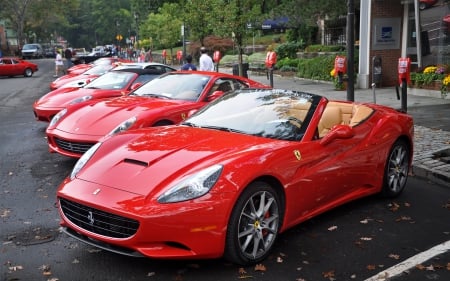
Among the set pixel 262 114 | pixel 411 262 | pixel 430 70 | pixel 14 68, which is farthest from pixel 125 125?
pixel 14 68

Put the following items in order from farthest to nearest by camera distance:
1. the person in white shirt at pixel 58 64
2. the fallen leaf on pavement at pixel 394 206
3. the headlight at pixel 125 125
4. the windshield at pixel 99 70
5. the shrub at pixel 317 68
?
the person in white shirt at pixel 58 64 < the shrub at pixel 317 68 < the windshield at pixel 99 70 < the headlight at pixel 125 125 < the fallen leaf on pavement at pixel 394 206

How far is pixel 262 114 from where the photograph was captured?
509 centimetres

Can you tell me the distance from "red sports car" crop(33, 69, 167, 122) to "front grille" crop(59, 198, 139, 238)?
6118 mm

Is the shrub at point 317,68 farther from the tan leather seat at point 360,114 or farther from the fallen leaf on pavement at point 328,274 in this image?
the fallen leaf on pavement at point 328,274

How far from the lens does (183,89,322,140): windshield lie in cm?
486

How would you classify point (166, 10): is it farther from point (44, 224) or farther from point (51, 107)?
point (44, 224)

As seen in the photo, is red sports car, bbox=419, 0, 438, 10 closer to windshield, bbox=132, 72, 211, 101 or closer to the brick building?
the brick building

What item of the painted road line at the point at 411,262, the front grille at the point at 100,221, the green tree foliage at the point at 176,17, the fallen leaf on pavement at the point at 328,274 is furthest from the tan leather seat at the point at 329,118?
the green tree foliage at the point at 176,17

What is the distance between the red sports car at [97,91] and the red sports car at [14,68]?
2398 centimetres

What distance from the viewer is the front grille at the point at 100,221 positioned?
370cm

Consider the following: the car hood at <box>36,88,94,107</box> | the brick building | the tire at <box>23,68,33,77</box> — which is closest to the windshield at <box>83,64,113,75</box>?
the car hood at <box>36,88,94,107</box>

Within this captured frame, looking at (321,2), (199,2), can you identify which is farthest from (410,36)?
(199,2)

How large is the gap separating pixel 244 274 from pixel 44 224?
2.26m

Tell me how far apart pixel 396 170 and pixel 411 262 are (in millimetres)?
1957
